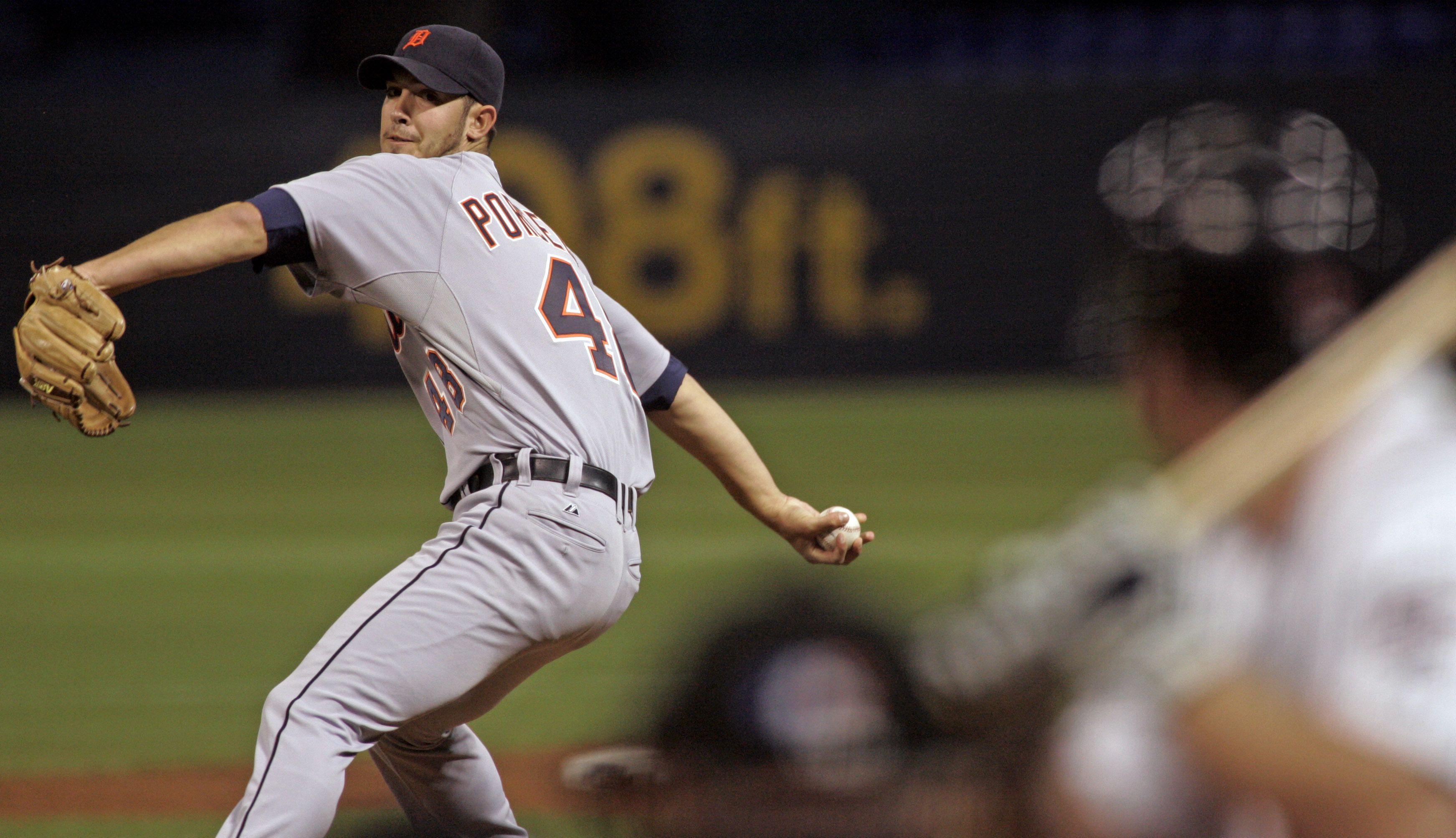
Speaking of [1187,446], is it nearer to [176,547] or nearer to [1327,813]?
[1327,813]

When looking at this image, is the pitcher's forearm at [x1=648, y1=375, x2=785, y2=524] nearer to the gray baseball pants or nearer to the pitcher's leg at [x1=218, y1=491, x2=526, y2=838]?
the gray baseball pants

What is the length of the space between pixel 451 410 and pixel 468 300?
0.73 ft

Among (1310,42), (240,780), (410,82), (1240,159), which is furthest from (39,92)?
(1240,159)

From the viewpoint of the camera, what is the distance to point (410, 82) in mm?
3033

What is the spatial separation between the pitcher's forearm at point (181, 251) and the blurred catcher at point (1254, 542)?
1643 millimetres

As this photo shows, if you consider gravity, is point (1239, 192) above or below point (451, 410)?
above

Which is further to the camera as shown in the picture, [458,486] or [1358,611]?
[458,486]

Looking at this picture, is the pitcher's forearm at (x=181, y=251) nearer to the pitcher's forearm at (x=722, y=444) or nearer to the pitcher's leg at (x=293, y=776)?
the pitcher's leg at (x=293, y=776)

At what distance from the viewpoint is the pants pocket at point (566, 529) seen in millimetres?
2766

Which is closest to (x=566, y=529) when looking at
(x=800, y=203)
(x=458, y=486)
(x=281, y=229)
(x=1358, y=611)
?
(x=458, y=486)

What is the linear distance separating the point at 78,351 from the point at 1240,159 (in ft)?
6.34

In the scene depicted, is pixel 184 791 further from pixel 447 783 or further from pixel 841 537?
pixel 841 537

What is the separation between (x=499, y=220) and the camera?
2898 mm

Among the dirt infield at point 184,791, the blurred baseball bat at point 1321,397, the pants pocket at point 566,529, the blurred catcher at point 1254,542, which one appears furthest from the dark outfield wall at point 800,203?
the blurred baseball bat at point 1321,397
